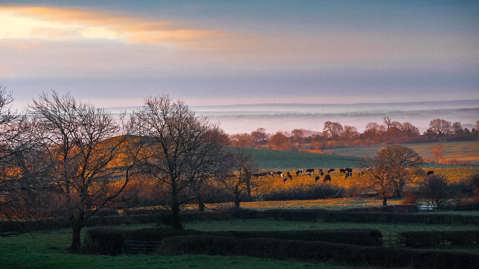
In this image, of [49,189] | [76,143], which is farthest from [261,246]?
[76,143]

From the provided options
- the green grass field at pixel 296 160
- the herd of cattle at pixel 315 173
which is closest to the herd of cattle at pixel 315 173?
the herd of cattle at pixel 315 173

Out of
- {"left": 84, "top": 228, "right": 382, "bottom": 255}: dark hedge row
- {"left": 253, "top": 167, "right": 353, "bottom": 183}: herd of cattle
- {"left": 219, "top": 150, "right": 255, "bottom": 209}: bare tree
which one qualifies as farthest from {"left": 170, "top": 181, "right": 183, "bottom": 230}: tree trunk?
{"left": 253, "top": 167, "right": 353, "bottom": 183}: herd of cattle

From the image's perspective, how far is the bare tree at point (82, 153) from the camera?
121ft

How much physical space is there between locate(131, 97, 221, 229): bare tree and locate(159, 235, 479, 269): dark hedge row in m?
9.92

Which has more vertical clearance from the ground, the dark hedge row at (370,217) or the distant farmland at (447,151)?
the distant farmland at (447,151)

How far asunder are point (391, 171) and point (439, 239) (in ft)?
119

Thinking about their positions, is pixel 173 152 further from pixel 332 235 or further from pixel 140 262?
pixel 140 262

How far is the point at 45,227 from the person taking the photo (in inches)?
1813

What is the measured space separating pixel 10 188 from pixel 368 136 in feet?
408

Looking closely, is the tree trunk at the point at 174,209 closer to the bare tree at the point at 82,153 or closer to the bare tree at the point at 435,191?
the bare tree at the point at 82,153

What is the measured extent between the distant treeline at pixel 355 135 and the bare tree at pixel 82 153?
290 ft

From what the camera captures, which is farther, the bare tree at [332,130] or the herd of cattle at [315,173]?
the bare tree at [332,130]

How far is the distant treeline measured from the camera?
434 feet

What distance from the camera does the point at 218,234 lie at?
36062 millimetres
